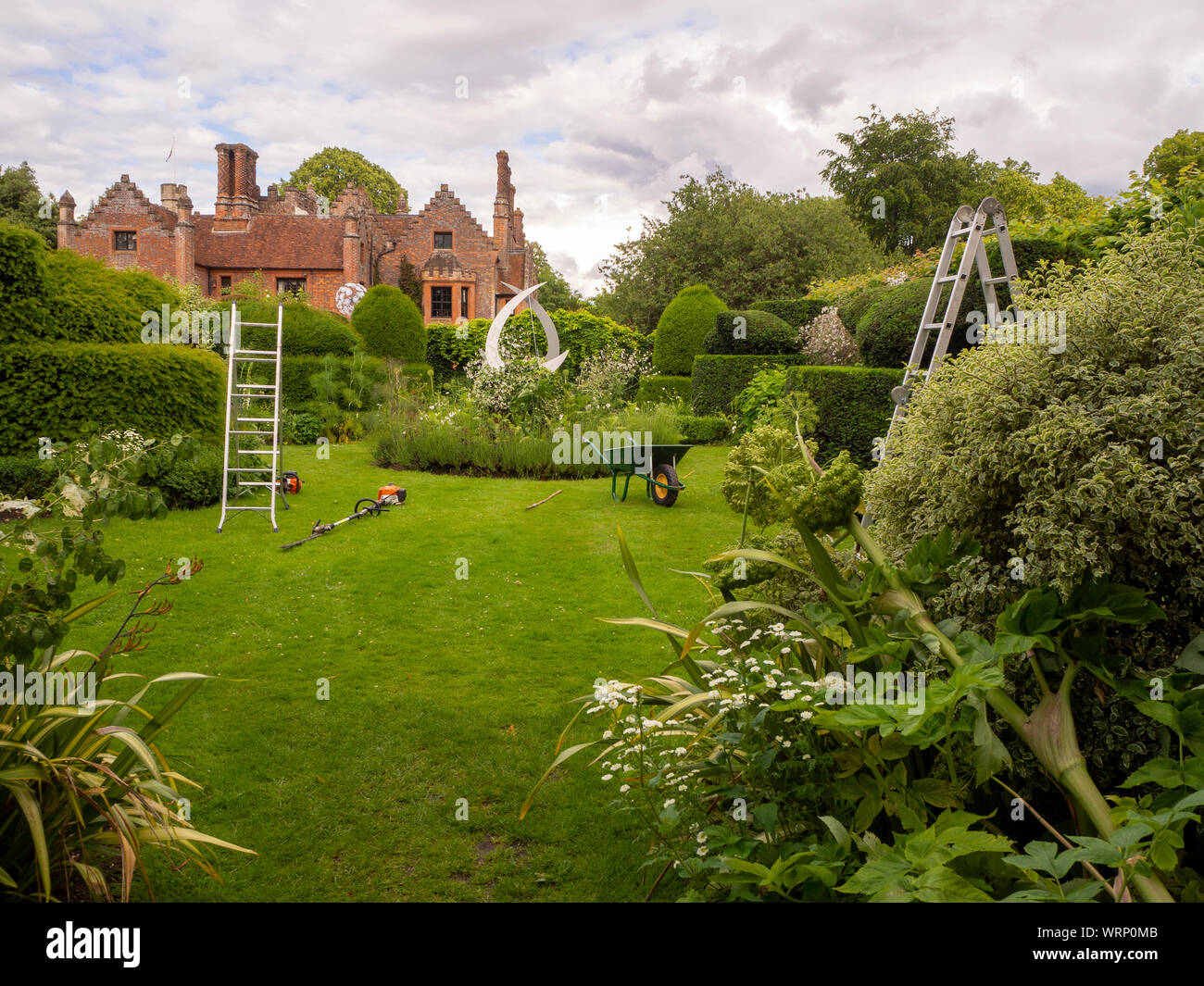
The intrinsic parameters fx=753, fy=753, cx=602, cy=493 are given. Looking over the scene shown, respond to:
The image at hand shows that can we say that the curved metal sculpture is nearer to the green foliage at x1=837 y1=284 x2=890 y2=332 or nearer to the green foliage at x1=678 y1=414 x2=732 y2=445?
the green foliage at x1=678 y1=414 x2=732 y2=445

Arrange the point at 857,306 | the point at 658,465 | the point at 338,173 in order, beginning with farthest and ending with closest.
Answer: the point at 338,173, the point at 857,306, the point at 658,465

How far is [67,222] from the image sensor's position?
31.9 metres

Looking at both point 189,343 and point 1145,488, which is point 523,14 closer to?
point 1145,488

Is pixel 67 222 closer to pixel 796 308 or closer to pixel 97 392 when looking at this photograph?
pixel 97 392

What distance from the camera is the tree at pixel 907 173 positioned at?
30.8 metres

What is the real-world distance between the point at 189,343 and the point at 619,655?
9405 millimetres

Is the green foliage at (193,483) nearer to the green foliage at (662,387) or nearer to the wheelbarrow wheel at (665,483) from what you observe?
the wheelbarrow wheel at (665,483)

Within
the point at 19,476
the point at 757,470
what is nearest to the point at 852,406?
the point at 757,470

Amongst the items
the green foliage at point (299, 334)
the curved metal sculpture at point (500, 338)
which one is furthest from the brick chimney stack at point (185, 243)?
the curved metal sculpture at point (500, 338)

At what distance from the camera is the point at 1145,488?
6.70 ft

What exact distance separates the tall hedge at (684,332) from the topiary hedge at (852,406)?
9397 mm

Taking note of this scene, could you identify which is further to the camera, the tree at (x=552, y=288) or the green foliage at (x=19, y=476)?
the tree at (x=552, y=288)

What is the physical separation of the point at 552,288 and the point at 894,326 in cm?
4228
